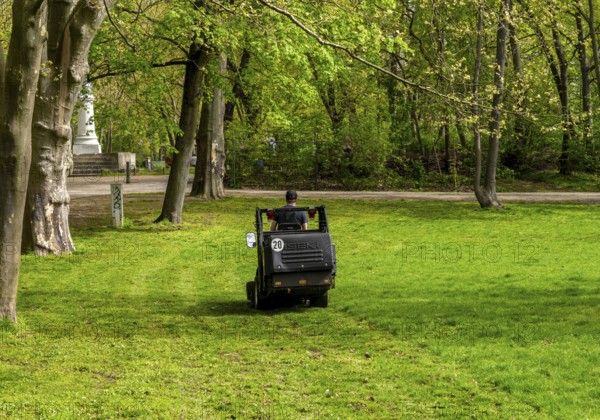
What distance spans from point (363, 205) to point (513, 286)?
1699cm

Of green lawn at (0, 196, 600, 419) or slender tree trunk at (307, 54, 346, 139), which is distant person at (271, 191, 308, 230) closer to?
green lawn at (0, 196, 600, 419)

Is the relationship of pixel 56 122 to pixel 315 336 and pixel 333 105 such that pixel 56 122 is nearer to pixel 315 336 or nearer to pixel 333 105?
pixel 315 336

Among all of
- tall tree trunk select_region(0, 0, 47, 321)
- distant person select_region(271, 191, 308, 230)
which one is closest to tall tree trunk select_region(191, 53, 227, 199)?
distant person select_region(271, 191, 308, 230)

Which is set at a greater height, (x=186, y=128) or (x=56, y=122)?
(x=186, y=128)

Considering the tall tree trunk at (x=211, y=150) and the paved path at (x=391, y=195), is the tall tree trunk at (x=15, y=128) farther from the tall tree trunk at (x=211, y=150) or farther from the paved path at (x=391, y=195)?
the paved path at (x=391, y=195)

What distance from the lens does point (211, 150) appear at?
32.2 meters

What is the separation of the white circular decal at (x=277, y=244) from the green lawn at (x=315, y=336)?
115cm

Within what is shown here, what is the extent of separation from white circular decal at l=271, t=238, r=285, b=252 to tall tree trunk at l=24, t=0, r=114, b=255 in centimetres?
702

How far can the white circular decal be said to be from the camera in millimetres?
11500

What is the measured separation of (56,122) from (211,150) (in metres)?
14.0

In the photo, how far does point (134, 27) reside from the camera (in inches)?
886

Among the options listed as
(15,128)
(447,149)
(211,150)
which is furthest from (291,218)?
(447,149)

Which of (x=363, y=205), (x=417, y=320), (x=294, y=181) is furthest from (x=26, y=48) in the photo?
(x=294, y=181)

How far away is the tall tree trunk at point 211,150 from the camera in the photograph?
3203 cm
